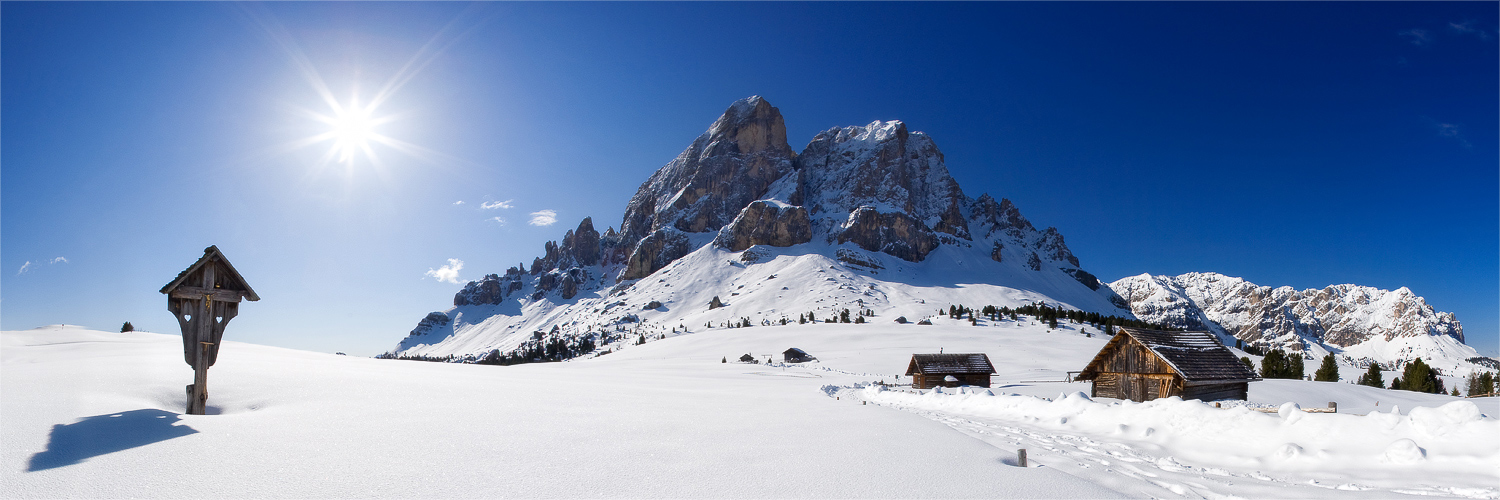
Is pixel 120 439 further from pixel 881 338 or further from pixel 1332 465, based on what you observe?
pixel 881 338

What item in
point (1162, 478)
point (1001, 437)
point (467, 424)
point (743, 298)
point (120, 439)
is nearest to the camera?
point (120, 439)

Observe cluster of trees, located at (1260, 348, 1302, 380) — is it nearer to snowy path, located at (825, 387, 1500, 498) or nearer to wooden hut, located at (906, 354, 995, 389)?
wooden hut, located at (906, 354, 995, 389)

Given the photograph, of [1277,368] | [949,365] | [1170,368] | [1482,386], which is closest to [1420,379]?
[1277,368]


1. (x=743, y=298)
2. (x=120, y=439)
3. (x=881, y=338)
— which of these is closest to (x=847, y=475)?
(x=120, y=439)

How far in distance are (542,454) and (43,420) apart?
5787 millimetres

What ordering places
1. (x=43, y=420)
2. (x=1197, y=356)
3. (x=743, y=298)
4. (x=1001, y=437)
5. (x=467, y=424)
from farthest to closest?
(x=743, y=298) → (x=1197, y=356) → (x=1001, y=437) → (x=467, y=424) → (x=43, y=420)

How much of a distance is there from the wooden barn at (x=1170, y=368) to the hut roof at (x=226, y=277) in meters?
29.7

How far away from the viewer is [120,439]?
6.25 metres

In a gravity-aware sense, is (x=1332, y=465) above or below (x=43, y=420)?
below

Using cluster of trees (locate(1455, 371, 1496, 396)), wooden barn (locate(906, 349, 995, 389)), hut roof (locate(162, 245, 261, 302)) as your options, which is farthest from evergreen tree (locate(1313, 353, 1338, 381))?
hut roof (locate(162, 245, 261, 302))

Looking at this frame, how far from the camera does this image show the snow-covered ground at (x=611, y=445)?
552cm

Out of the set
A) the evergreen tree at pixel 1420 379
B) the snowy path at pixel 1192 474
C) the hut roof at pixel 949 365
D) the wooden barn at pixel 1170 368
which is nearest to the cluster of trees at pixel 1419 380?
the evergreen tree at pixel 1420 379

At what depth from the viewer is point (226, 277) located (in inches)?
403

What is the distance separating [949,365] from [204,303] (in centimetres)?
3998
